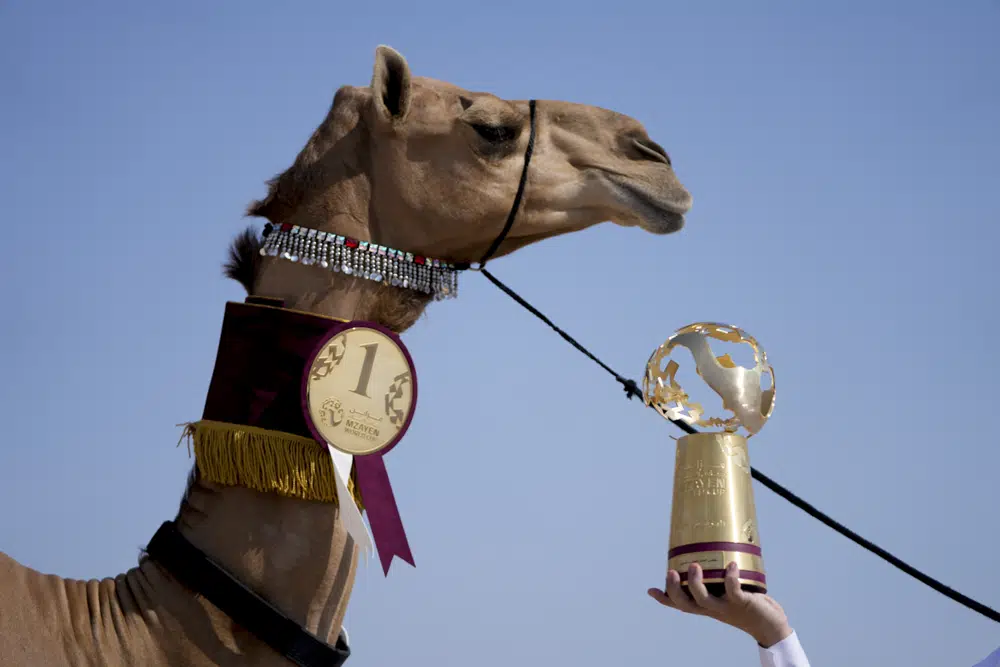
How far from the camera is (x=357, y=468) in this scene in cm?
402

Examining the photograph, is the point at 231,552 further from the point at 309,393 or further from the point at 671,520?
the point at 671,520

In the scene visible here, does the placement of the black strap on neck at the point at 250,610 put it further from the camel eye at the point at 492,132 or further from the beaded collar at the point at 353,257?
the camel eye at the point at 492,132

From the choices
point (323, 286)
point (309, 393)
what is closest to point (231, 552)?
point (309, 393)

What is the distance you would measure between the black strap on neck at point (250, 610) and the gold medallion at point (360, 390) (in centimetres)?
57

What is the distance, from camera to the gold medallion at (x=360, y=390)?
12.9 feet

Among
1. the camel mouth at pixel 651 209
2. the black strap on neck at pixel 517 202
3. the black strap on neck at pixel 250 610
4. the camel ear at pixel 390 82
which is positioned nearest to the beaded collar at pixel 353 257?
the black strap on neck at pixel 517 202

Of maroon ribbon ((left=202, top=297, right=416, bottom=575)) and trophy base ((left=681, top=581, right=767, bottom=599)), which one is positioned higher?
maroon ribbon ((left=202, top=297, right=416, bottom=575))

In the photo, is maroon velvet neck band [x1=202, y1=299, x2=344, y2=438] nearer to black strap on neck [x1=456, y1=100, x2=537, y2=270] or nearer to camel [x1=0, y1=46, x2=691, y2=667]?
camel [x1=0, y1=46, x2=691, y2=667]

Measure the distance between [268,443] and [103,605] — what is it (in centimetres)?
81

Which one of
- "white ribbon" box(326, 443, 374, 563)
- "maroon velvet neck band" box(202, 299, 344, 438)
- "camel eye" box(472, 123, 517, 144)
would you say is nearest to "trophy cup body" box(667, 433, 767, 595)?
"white ribbon" box(326, 443, 374, 563)

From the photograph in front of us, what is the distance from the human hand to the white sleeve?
0.01m

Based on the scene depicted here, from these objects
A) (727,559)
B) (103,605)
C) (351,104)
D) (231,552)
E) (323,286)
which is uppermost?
(351,104)

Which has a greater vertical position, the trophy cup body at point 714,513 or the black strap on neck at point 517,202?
the black strap on neck at point 517,202

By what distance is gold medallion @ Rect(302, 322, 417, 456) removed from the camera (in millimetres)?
3945
